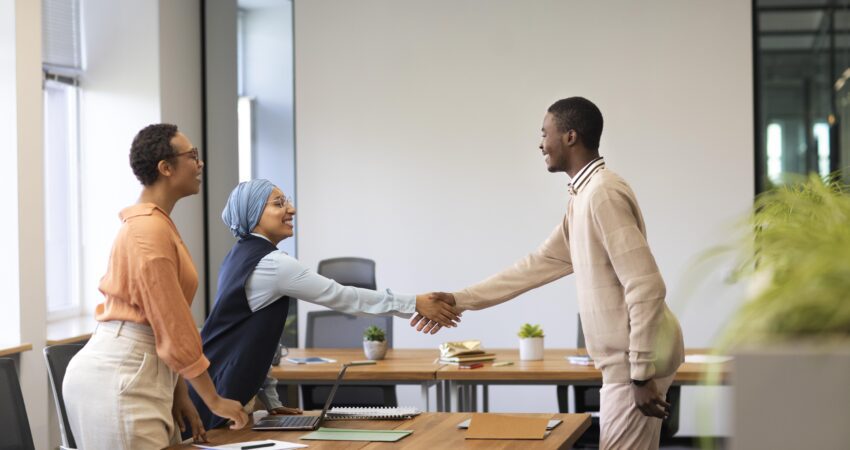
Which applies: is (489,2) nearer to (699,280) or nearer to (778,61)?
(778,61)

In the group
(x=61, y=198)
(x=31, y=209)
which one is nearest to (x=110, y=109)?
(x=61, y=198)

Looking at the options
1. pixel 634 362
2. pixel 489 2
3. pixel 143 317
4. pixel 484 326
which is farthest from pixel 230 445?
pixel 489 2

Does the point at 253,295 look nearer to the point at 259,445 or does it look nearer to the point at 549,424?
the point at 259,445

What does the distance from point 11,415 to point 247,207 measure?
94cm

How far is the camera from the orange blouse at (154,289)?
265 cm

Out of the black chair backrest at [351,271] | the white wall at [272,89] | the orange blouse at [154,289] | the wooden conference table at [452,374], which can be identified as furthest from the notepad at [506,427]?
the white wall at [272,89]

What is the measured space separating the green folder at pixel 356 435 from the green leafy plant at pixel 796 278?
1.72 m

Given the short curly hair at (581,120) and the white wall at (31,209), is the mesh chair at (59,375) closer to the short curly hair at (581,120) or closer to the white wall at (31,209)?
the short curly hair at (581,120)

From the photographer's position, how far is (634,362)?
281 centimetres

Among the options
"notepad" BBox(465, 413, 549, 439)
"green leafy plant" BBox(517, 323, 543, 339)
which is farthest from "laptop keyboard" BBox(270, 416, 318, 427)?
"green leafy plant" BBox(517, 323, 543, 339)

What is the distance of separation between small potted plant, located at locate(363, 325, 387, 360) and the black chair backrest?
2.80 ft

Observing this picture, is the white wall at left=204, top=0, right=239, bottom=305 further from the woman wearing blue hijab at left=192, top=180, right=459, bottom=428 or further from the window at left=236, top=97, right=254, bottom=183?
the woman wearing blue hijab at left=192, top=180, right=459, bottom=428

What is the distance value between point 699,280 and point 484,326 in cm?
616

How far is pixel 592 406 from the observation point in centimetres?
527
